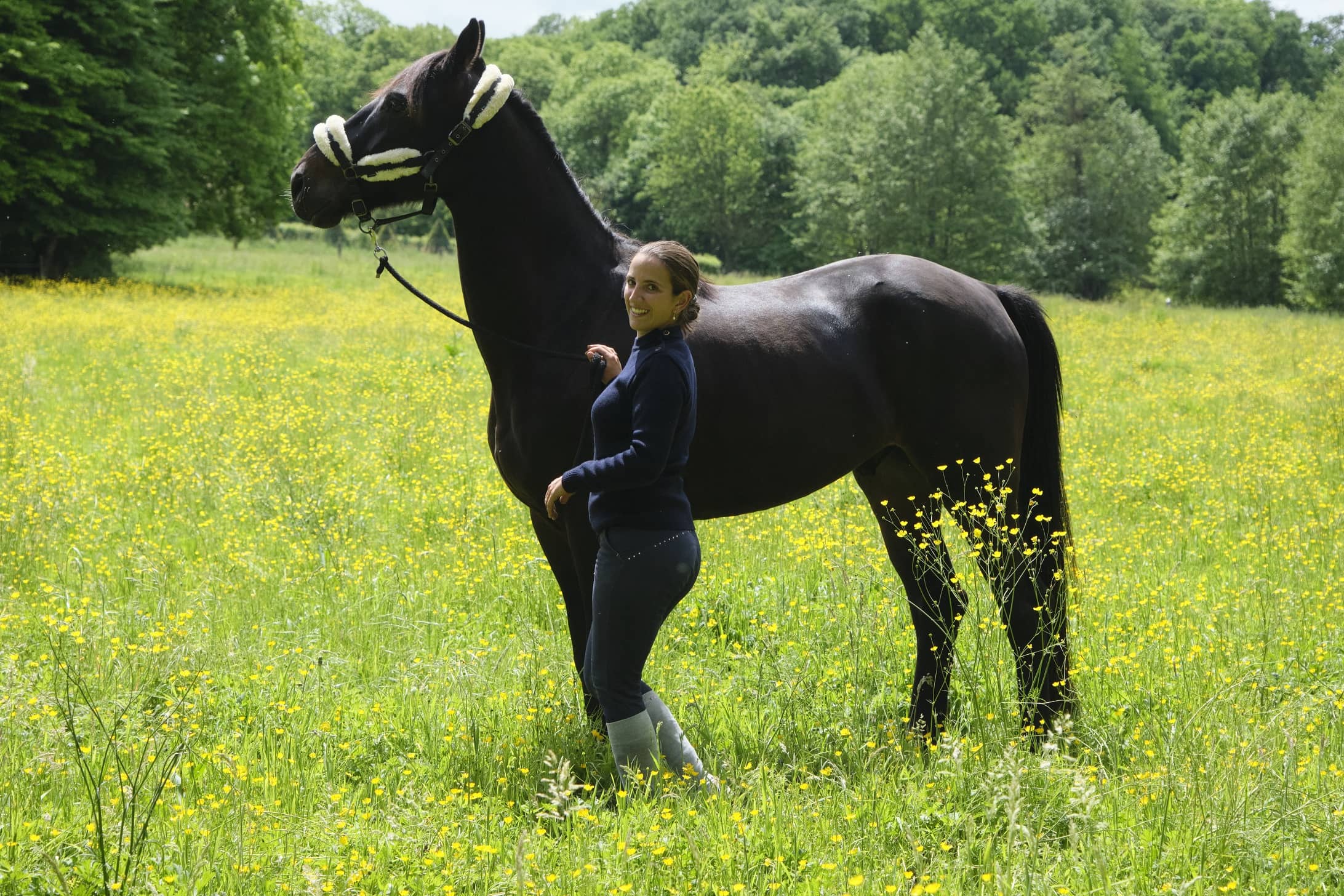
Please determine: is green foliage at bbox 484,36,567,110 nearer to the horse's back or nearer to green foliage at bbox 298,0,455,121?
green foliage at bbox 298,0,455,121

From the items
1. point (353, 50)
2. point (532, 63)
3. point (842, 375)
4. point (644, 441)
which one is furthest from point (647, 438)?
point (353, 50)

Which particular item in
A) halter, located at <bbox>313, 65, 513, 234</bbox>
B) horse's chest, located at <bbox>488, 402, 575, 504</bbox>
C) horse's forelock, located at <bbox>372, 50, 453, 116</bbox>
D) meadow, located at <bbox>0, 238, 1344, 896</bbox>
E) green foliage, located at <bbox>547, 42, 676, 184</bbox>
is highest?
green foliage, located at <bbox>547, 42, 676, 184</bbox>

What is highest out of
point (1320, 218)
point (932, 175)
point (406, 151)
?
point (932, 175)

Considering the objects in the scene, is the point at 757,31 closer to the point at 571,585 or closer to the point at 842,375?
the point at 842,375

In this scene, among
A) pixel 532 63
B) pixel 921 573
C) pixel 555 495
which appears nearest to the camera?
pixel 555 495

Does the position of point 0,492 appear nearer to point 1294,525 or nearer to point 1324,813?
point 1324,813

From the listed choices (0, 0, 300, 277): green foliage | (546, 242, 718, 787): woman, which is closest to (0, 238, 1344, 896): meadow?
(546, 242, 718, 787): woman

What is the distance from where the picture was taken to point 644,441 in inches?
116

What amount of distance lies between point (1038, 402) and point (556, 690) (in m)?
2.61

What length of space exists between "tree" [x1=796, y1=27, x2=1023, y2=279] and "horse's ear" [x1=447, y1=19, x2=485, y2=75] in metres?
41.3

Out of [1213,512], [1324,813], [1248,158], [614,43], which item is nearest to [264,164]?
[1213,512]

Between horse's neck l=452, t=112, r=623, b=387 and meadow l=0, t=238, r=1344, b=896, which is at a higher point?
horse's neck l=452, t=112, r=623, b=387

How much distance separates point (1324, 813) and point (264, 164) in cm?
3168

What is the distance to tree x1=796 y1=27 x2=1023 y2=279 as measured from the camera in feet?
148
